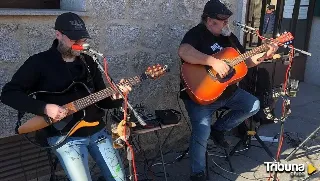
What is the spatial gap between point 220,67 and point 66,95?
52.4 inches

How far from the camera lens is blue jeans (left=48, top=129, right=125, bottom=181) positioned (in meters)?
2.47

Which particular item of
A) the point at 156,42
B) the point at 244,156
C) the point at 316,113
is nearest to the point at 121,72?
the point at 156,42

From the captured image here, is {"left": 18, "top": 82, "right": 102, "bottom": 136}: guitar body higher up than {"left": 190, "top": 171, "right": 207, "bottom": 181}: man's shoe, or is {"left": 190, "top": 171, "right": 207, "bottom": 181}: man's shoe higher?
{"left": 18, "top": 82, "right": 102, "bottom": 136}: guitar body

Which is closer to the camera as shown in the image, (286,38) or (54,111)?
(54,111)

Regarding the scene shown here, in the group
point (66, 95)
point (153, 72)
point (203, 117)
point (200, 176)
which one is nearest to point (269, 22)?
point (203, 117)

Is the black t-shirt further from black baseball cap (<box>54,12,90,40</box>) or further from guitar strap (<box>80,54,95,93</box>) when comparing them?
black baseball cap (<box>54,12,90,40</box>)

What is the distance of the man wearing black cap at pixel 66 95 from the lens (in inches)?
93.5

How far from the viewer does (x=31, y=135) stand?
3.12 metres

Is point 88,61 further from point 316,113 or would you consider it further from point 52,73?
point 316,113

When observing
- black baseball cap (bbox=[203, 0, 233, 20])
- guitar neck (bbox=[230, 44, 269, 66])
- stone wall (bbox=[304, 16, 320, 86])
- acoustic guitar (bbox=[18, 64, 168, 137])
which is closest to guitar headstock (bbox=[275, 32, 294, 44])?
guitar neck (bbox=[230, 44, 269, 66])

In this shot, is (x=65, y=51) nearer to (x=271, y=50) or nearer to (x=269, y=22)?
(x=271, y=50)

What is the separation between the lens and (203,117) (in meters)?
3.36

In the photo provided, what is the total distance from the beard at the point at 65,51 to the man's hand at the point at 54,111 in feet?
1.37

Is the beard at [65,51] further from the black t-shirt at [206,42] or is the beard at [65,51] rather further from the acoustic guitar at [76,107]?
the black t-shirt at [206,42]
